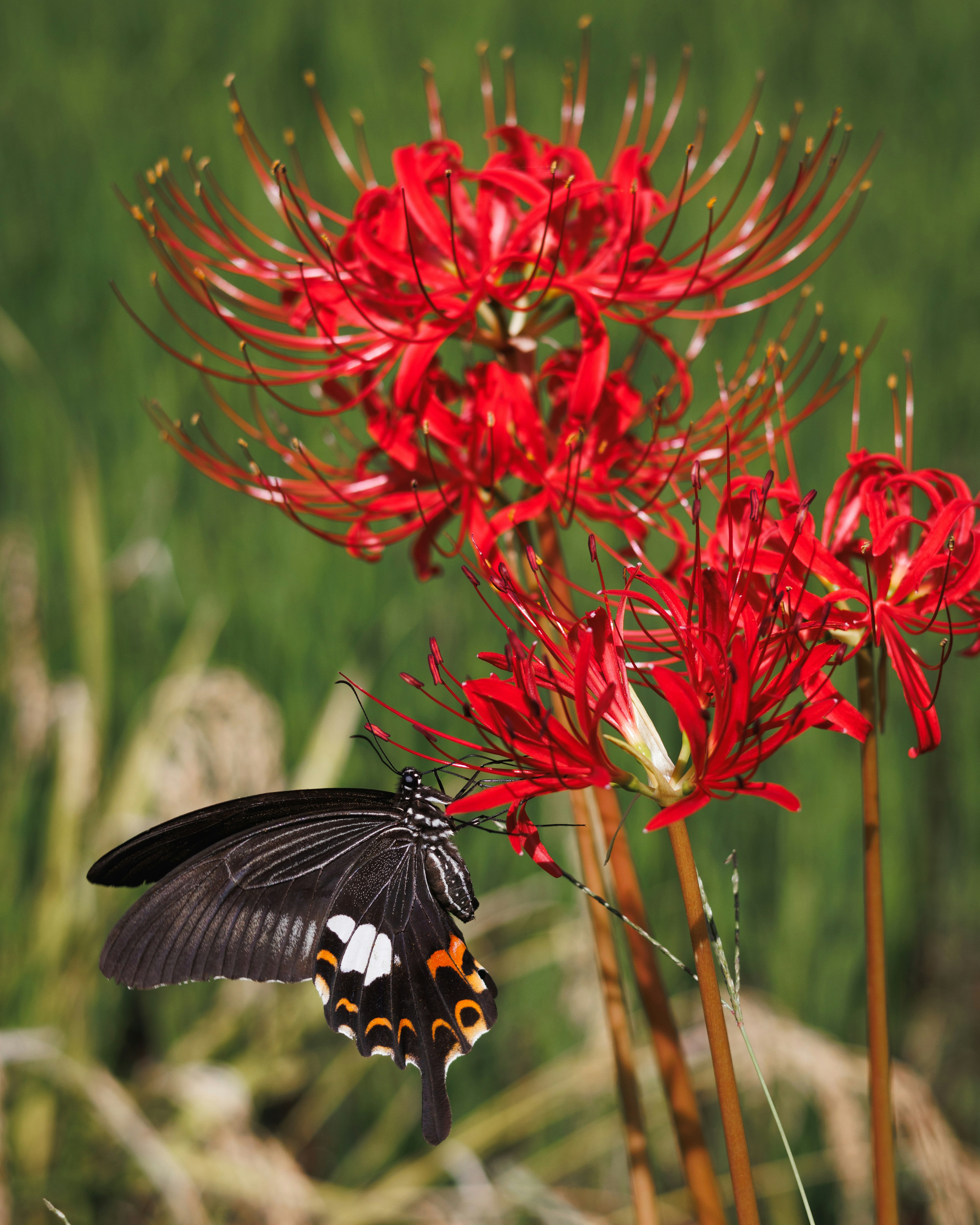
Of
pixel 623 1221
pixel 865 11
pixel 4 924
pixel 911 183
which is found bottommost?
pixel 623 1221

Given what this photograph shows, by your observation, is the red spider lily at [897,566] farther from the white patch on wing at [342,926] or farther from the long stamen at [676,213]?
the white patch on wing at [342,926]

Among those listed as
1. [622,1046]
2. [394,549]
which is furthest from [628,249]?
[394,549]

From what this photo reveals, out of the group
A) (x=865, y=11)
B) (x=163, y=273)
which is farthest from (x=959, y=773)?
(x=865, y=11)

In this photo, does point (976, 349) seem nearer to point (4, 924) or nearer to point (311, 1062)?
point (311, 1062)

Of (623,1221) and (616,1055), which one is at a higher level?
(616,1055)

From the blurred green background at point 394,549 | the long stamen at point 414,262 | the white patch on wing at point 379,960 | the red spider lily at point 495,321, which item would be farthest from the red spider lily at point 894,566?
the blurred green background at point 394,549

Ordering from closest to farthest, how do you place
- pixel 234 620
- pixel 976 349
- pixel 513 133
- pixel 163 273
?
pixel 513 133 < pixel 234 620 < pixel 976 349 < pixel 163 273
